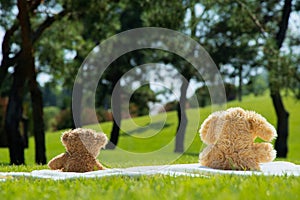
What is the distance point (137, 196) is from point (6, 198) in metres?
0.75

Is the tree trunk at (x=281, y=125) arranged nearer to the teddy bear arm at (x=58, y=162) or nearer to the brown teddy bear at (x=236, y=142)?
the brown teddy bear at (x=236, y=142)

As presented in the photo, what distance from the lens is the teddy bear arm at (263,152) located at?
467 centimetres

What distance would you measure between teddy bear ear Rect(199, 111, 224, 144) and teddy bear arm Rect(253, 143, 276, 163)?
44 centimetres

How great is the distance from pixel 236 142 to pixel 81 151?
168 cm

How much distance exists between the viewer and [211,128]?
4.88 m

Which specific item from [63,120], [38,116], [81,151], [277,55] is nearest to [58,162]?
[81,151]

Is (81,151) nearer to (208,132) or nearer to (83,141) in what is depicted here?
(83,141)

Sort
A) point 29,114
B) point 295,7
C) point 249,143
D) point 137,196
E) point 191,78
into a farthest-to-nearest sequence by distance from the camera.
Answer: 1. point 29,114
2. point 191,78
3. point 295,7
4. point 249,143
5. point 137,196

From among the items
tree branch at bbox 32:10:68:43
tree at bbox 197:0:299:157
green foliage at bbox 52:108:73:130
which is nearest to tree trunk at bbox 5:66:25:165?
tree branch at bbox 32:10:68:43

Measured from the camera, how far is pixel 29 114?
25562 millimetres

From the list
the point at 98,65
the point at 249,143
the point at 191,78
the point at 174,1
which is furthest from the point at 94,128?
the point at 191,78

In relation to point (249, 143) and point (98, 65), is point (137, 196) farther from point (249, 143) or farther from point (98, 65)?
point (98, 65)

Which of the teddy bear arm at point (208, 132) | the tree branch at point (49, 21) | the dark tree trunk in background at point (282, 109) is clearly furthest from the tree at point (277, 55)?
the teddy bear arm at point (208, 132)

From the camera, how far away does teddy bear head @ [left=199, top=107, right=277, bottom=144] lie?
4.66 m
